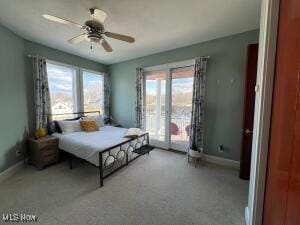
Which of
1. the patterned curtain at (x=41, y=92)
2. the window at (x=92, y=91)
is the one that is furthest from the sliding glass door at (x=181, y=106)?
the patterned curtain at (x=41, y=92)

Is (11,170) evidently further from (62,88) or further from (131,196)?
(131,196)

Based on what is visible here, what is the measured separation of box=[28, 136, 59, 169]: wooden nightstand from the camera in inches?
108

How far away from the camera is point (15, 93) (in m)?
2.71

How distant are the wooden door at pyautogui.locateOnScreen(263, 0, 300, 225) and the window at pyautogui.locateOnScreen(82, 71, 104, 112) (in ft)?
14.5

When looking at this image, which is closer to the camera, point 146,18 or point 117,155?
point 146,18

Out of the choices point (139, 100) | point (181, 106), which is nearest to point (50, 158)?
point (139, 100)

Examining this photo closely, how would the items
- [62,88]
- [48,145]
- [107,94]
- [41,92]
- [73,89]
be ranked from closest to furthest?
1. [48,145]
2. [41,92]
3. [62,88]
4. [73,89]
5. [107,94]

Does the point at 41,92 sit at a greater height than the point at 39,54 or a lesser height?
lesser

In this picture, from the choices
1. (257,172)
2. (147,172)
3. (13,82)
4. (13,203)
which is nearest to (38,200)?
(13,203)

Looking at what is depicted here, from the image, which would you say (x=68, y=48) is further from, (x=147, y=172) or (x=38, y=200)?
(x=147, y=172)

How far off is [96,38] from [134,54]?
1.95 metres

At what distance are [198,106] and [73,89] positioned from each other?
11.3 ft

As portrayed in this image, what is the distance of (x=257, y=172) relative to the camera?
123 cm

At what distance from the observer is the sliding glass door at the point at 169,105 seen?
3596mm
